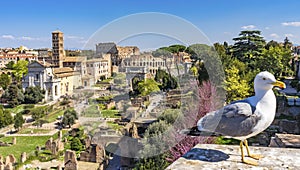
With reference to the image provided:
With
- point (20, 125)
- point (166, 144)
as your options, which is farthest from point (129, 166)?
point (20, 125)

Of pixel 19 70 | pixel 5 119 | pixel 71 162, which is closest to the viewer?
pixel 71 162

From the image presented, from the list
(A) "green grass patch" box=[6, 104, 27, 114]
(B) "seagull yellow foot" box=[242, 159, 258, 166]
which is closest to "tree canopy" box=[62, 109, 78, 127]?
(A) "green grass patch" box=[6, 104, 27, 114]

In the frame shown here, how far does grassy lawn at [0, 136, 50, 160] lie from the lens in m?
13.0


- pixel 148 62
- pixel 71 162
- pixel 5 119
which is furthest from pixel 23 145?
pixel 148 62

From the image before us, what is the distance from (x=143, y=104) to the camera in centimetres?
852

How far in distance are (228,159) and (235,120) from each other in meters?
0.26

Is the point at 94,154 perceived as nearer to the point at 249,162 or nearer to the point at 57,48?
the point at 249,162

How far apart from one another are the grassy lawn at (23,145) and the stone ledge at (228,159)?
39.7ft

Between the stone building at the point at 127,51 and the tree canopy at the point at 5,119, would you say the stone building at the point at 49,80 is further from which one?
the stone building at the point at 127,51

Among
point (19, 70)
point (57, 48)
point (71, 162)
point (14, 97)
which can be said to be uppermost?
point (57, 48)

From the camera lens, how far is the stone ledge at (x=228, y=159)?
5.66 feet

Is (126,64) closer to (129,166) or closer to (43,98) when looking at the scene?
(129,166)

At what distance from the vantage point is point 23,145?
46.1ft

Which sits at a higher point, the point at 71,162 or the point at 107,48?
the point at 107,48
